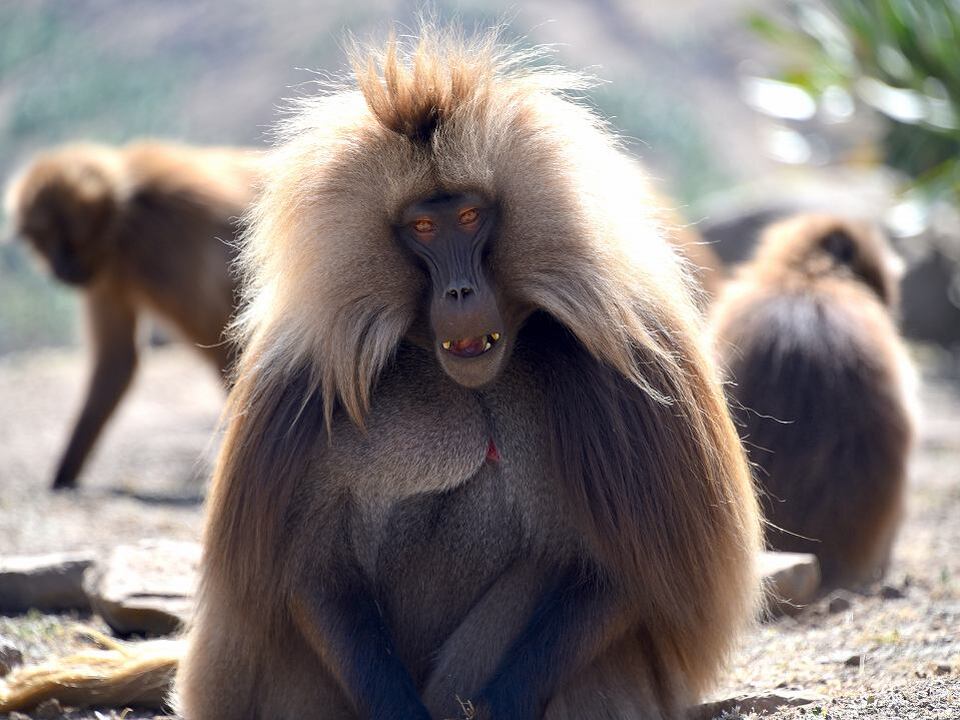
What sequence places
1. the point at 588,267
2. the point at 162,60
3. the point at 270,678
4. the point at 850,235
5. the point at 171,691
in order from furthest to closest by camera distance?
1. the point at 162,60
2. the point at 850,235
3. the point at 171,691
4. the point at 270,678
5. the point at 588,267

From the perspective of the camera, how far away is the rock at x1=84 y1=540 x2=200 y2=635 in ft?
15.9

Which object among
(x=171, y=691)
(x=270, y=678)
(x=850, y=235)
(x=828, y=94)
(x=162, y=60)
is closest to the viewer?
(x=270, y=678)

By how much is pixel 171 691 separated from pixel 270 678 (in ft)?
2.08

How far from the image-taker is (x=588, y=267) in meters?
3.47

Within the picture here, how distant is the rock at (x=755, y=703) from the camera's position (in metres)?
3.86

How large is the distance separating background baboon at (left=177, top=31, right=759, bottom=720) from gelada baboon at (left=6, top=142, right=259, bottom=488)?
5.01m

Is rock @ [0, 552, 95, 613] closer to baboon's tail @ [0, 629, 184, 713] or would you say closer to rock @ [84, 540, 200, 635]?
rock @ [84, 540, 200, 635]

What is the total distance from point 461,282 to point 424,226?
0.67 feet

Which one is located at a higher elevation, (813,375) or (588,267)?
(588,267)

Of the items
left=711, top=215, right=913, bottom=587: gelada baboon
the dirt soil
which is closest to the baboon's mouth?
the dirt soil

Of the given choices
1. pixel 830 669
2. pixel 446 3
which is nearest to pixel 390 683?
pixel 830 669

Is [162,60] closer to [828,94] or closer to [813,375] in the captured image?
[828,94]

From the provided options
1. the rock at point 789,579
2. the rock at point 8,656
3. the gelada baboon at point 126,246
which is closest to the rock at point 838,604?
the rock at point 789,579

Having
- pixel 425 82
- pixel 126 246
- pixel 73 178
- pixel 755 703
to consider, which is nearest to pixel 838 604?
pixel 755 703
